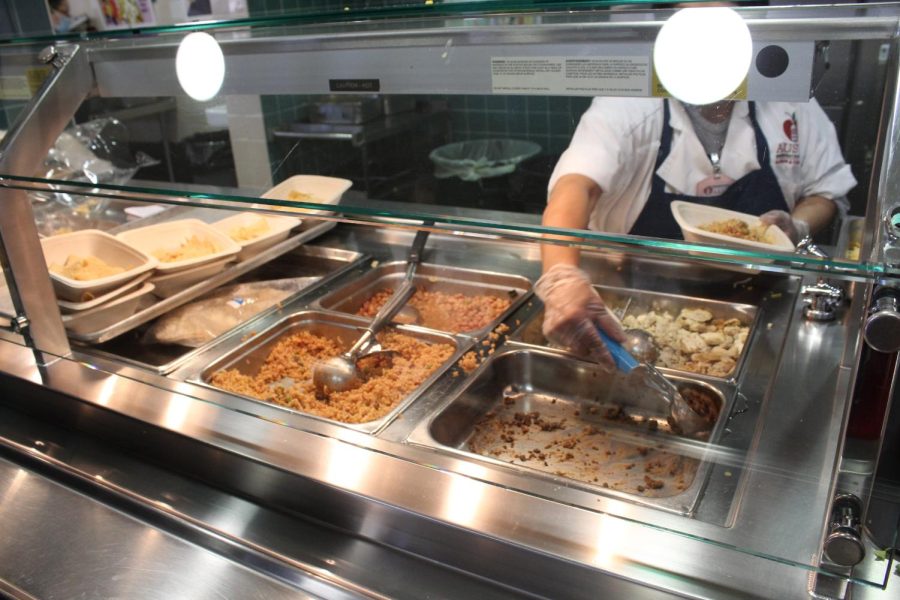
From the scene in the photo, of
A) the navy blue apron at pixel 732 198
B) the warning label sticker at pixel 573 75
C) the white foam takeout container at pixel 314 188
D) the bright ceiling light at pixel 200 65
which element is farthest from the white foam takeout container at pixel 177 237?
the navy blue apron at pixel 732 198

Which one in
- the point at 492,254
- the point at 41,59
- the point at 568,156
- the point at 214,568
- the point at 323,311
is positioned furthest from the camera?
the point at 492,254

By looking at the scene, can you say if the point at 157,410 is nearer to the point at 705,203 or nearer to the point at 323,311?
the point at 323,311

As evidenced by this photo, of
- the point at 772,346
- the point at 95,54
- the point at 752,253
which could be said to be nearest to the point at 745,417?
the point at 772,346

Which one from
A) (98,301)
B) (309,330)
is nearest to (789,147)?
(309,330)

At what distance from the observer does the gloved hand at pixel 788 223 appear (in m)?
0.77

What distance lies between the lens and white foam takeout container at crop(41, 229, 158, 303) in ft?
4.25

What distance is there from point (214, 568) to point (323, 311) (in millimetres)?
589

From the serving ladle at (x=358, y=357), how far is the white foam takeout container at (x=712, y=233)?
0.56 m

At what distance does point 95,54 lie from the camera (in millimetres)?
1258

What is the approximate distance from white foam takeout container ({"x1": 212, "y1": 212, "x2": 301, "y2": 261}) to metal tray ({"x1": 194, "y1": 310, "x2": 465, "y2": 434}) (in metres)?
0.24

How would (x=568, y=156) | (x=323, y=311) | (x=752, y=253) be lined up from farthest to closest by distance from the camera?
1. (x=323, y=311)
2. (x=568, y=156)
3. (x=752, y=253)

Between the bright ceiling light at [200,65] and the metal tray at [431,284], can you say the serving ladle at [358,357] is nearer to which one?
the metal tray at [431,284]

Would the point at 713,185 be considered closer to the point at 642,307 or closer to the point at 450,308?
the point at 642,307

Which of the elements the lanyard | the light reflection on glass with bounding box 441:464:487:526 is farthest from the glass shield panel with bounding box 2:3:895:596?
the lanyard
